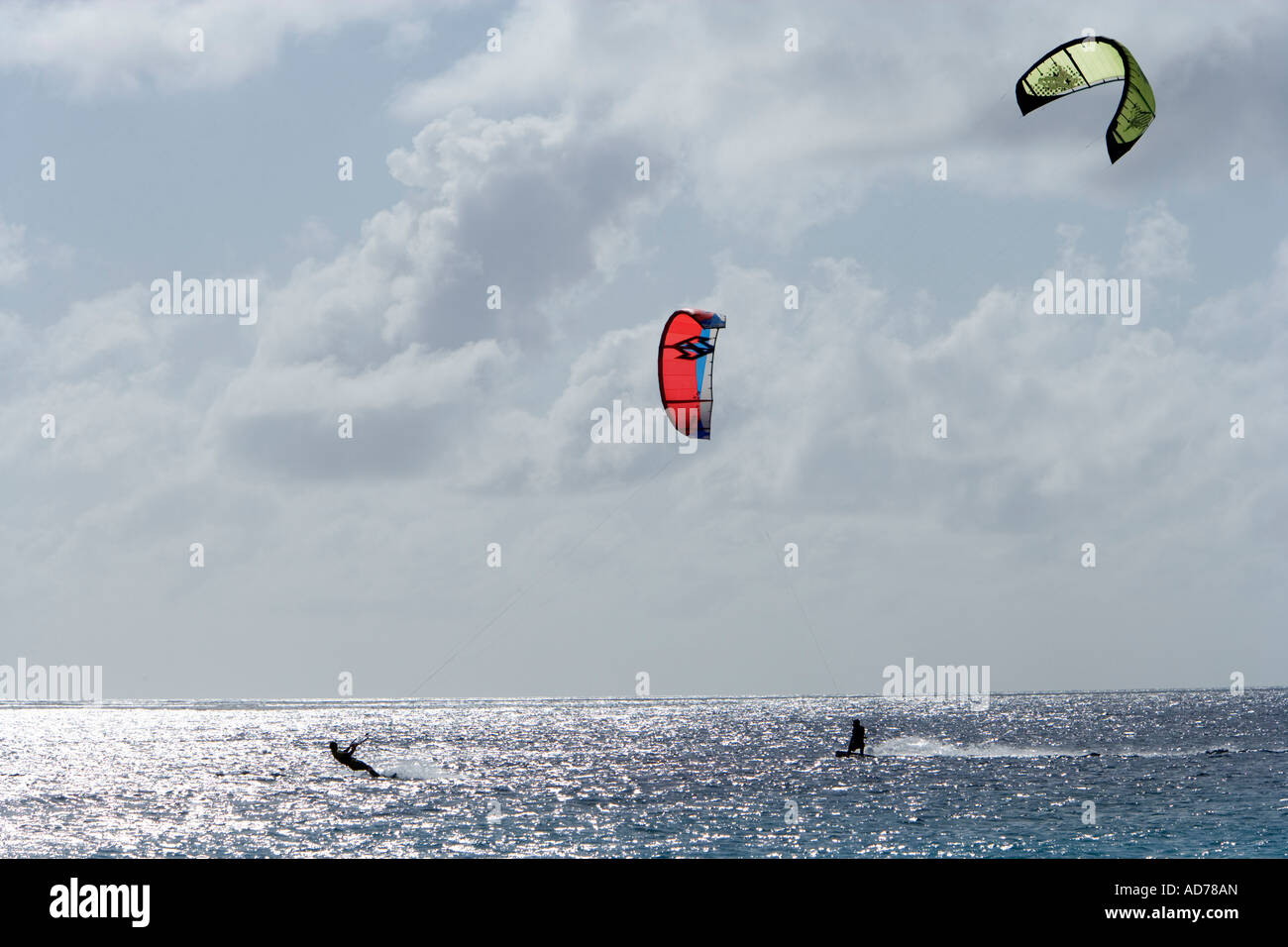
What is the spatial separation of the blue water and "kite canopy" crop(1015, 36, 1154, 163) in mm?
15760

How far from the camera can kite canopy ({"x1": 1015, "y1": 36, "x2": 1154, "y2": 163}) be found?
2250 cm

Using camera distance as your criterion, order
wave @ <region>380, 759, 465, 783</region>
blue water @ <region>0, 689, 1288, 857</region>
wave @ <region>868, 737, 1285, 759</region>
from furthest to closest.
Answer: wave @ <region>868, 737, 1285, 759</region> → wave @ <region>380, 759, 465, 783</region> → blue water @ <region>0, 689, 1288, 857</region>

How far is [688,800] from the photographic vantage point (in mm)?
43812

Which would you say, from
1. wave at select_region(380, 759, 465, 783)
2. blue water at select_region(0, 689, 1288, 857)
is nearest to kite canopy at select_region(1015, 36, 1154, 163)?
blue water at select_region(0, 689, 1288, 857)

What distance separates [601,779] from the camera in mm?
54719

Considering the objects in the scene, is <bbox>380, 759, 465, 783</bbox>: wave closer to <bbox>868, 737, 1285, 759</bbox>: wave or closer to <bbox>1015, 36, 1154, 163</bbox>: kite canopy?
<bbox>868, 737, 1285, 759</bbox>: wave

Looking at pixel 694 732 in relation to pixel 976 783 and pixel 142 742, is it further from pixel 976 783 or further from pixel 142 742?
pixel 976 783

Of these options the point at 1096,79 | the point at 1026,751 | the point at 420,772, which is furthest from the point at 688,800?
the point at 1026,751

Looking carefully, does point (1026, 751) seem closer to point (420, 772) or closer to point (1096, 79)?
point (420, 772)

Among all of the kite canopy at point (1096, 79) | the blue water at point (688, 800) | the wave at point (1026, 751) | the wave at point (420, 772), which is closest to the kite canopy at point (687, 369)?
the kite canopy at point (1096, 79)

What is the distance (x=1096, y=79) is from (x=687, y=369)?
8.70 meters

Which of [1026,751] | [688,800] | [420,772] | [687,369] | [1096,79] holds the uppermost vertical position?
[1096,79]
